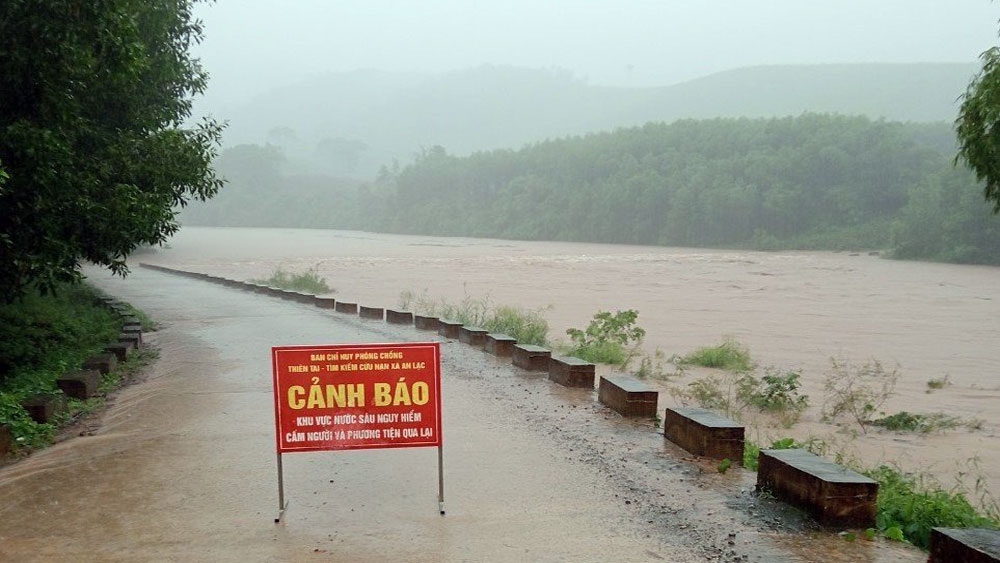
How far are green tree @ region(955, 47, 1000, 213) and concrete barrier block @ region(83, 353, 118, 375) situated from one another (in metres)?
9.62

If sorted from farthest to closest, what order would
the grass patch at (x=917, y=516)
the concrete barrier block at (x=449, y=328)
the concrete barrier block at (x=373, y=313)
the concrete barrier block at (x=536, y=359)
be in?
the concrete barrier block at (x=373, y=313)
the concrete barrier block at (x=449, y=328)
the concrete barrier block at (x=536, y=359)
the grass patch at (x=917, y=516)

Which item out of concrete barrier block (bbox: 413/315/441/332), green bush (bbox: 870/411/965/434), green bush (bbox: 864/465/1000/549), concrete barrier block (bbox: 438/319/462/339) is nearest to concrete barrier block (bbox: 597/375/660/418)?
green bush (bbox: 864/465/1000/549)

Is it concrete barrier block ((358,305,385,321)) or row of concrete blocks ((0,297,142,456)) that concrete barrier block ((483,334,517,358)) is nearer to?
row of concrete blocks ((0,297,142,456))

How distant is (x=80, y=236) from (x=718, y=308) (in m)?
18.7

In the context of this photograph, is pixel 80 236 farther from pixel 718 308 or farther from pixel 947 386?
pixel 718 308

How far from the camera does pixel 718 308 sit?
81.6 feet

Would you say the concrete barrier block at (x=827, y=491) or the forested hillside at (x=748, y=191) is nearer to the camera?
the concrete barrier block at (x=827, y=491)

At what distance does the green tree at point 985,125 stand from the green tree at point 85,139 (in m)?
8.18

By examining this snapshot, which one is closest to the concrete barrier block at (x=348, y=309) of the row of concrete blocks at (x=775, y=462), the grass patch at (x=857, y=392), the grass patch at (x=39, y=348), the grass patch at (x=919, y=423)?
the grass patch at (x=39, y=348)

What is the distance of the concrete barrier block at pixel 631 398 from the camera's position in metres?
7.94

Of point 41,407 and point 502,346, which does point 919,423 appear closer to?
point 502,346

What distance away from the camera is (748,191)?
67.4m

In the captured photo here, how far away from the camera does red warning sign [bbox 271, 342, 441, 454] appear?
5105mm

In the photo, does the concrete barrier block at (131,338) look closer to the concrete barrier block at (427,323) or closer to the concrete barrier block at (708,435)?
the concrete barrier block at (427,323)
